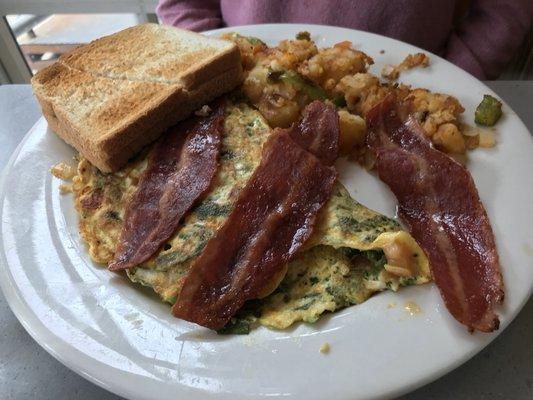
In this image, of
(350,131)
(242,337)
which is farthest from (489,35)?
(242,337)

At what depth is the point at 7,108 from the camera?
1852 millimetres

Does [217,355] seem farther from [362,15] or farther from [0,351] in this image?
[362,15]

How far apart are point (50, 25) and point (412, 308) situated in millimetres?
2896

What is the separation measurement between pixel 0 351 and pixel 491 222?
1197 mm

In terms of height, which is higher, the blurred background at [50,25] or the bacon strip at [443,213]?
the bacon strip at [443,213]

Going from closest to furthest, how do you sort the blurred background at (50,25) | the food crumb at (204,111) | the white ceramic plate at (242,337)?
1. the white ceramic plate at (242,337)
2. the food crumb at (204,111)
3. the blurred background at (50,25)

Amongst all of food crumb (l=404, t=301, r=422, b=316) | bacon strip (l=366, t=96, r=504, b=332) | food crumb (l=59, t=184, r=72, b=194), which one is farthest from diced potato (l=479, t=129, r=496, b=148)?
food crumb (l=59, t=184, r=72, b=194)

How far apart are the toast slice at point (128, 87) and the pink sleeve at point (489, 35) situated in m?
0.91

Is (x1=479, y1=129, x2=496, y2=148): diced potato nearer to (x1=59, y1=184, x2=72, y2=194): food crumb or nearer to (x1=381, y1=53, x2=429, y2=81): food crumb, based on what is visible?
(x1=381, y1=53, x2=429, y2=81): food crumb

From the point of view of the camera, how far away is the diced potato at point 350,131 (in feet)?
4.27

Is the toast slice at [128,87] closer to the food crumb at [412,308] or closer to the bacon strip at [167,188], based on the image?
the bacon strip at [167,188]

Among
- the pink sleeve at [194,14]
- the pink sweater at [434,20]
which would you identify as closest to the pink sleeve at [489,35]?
the pink sweater at [434,20]

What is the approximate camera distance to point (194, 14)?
198 centimetres

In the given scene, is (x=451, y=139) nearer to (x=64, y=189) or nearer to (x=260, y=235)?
(x=260, y=235)
